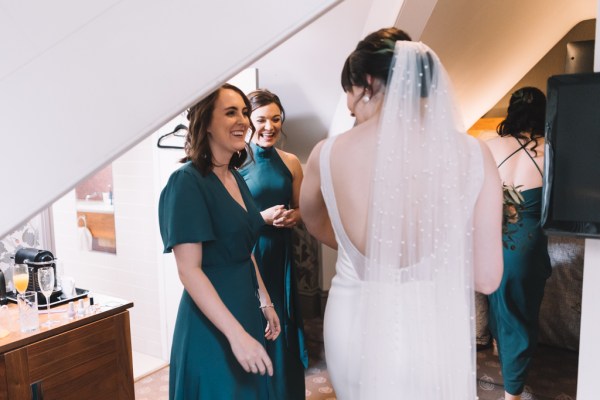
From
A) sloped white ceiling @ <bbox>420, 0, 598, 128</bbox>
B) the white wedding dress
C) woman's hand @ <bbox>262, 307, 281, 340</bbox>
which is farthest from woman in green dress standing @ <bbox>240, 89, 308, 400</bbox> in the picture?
the white wedding dress

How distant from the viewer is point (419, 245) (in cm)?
128

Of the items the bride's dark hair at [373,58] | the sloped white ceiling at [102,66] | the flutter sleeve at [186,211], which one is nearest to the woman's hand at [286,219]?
the flutter sleeve at [186,211]

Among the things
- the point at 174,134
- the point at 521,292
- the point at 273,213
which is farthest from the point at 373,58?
the point at 174,134

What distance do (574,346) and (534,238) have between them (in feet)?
3.69

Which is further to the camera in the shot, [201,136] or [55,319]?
A: [55,319]

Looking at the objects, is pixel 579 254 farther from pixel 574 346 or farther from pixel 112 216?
pixel 112 216

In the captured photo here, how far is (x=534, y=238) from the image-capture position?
2.46m

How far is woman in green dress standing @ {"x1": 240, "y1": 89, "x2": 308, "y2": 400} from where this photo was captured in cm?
246

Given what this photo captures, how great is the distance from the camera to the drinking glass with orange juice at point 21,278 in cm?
201

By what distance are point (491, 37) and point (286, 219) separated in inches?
72.3

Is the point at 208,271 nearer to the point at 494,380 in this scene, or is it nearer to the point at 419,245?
the point at 419,245

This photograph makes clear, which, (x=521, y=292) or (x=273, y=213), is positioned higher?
(x=273, y=213)

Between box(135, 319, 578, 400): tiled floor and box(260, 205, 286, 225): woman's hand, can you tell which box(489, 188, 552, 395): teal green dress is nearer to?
box(135, 319, 578, 400): tiled floor

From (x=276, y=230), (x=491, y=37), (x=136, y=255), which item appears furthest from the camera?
(x=136, y=255)
